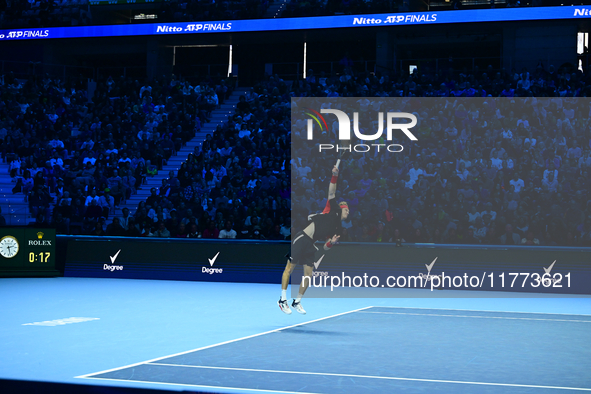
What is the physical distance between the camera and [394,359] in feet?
26.6

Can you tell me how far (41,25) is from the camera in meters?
32.0

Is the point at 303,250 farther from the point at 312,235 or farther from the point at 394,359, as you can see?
the point at 394,359

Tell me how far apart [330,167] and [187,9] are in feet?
44.8

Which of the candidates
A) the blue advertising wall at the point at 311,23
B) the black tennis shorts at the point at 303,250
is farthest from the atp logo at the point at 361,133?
the black tennis shorts at the point at 303,250

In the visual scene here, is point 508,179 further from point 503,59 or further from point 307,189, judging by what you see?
point 503,59

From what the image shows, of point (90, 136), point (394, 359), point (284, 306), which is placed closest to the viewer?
point (394, 359)

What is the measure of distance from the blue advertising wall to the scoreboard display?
1340 centimetres

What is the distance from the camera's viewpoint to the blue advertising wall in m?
25.4

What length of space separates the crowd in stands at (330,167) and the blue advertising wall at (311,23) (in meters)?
2.48

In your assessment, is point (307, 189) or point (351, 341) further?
point (307, 189)

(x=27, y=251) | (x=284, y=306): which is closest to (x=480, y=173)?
(x=284, y=306)

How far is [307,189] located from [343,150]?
1650 mm

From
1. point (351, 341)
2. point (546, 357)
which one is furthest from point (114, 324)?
point (546, 357)

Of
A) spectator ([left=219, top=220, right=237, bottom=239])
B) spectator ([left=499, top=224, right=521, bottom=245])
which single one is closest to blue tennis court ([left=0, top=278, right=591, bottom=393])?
spectator ([left=499, top=224, right=521, bottom=245])
